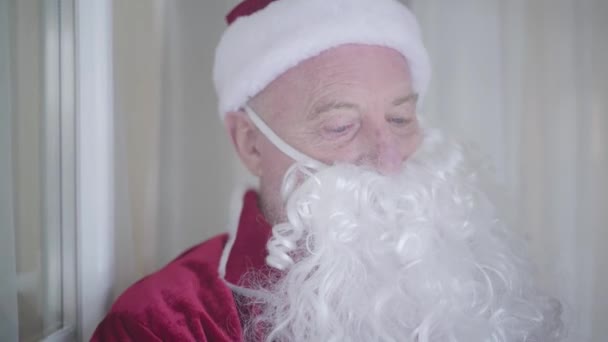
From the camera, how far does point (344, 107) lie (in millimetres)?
888

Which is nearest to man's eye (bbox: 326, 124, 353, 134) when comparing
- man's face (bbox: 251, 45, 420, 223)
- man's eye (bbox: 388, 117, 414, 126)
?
man's face (bbox: 251, 45, 420, 223)

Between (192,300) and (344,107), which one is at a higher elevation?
(344,107)

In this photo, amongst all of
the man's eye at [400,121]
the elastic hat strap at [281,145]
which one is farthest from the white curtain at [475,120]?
the man's eye at [400,121]

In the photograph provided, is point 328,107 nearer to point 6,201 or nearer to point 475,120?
point 6,201

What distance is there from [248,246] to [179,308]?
19 centimetres

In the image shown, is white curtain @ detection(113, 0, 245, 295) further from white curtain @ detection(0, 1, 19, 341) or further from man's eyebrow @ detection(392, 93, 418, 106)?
man's eyebrow @ detection(392, 93, 418, 106)

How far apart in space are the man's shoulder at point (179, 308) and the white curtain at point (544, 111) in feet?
3.05

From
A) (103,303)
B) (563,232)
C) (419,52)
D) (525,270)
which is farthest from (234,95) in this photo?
(563,232)

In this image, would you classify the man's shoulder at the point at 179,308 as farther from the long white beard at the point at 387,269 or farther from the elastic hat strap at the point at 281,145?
the elastic hat strap at the point at 281,145

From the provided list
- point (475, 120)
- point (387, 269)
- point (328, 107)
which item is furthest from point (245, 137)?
point (475, 120)

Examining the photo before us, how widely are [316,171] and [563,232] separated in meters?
0.94

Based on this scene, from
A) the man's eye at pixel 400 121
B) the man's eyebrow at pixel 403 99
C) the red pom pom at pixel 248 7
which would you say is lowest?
the man's eye at pixel 400 121

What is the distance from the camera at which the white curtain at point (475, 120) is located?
123 centimetres

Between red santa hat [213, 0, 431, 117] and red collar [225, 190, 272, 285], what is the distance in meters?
0.28
